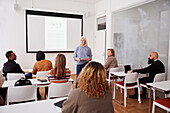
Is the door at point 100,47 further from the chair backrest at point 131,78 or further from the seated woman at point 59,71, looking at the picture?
the seated woman at point 59,71

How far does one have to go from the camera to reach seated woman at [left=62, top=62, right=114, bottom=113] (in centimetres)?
115

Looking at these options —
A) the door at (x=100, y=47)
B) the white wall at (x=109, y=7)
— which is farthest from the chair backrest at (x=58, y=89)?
the door at (x=100, y=47)

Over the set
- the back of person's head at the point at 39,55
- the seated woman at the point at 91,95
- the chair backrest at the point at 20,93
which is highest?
the back of person's head at the point at 39,55

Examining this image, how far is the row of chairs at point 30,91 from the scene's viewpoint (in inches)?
83.2

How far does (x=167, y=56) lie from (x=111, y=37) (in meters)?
2.47

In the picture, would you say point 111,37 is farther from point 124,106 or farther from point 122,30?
point 124,106

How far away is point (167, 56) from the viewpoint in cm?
358

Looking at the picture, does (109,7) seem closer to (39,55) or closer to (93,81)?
(39,55)

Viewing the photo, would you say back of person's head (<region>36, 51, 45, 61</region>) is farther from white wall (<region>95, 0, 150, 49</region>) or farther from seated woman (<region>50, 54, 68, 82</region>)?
white wall (<region>95, 0, 150, 49</region>)

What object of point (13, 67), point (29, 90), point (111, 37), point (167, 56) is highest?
point (111, 37)

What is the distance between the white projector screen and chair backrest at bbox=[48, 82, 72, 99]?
3.73m

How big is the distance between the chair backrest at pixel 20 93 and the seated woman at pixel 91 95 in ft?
4.05

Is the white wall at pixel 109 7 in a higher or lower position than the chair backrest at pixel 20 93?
higher

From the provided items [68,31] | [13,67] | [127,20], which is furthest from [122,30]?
[13,67]
